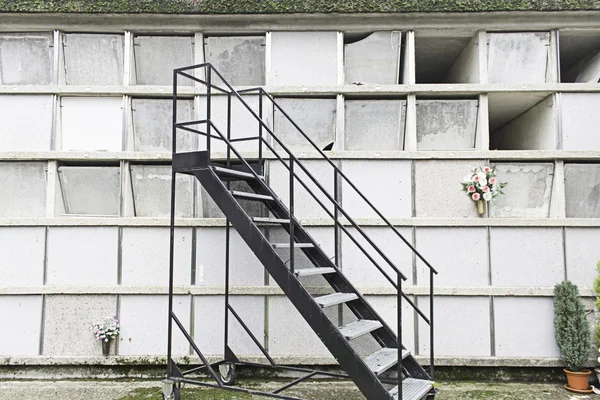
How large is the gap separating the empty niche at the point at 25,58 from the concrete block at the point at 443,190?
4.05 m

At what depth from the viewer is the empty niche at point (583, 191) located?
4.32 m

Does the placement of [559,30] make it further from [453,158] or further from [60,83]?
[60,83]

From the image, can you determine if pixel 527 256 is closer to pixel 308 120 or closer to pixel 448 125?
pixel 448 125

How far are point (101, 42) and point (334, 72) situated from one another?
2.49 meters

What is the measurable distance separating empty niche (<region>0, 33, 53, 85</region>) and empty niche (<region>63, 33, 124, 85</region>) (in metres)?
0.21

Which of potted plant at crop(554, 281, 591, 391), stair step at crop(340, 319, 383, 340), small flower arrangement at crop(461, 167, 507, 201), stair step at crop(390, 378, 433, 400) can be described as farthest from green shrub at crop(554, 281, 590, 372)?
stair step at crop(340, 319, 383, 340)

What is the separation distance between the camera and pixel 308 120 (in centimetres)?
451

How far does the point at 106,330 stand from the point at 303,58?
3399mm

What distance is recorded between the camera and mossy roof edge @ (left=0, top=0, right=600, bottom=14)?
4.36 meters

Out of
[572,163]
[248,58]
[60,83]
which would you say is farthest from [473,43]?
[60,83]

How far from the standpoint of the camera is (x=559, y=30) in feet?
14.6

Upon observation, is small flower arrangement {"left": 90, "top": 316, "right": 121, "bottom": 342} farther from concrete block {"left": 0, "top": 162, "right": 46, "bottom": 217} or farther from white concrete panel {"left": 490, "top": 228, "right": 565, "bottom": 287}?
white concrete panel {"left": 490, "top": 228, "right": 565, "bottom": 287}

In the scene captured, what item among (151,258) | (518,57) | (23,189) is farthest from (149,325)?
(518,57)

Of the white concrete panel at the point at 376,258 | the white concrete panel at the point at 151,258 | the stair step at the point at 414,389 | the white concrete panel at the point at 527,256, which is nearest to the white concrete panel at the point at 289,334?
the white concrete panel at the point at 376,258
